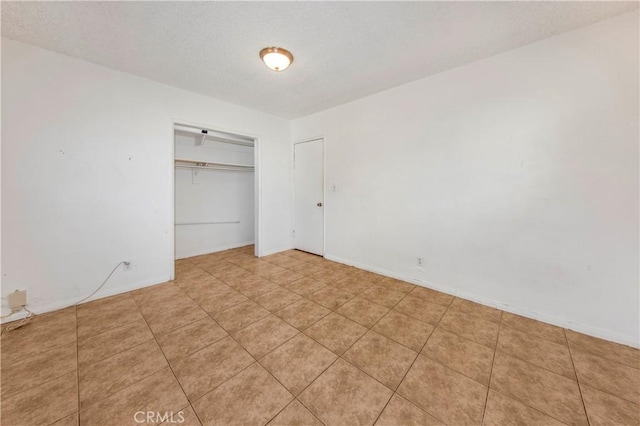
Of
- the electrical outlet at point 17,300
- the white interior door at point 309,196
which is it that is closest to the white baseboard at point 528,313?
the white interior door at point 309,196

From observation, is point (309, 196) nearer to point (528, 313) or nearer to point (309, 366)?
point (309, 366)

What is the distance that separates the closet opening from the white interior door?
Answer: 0.86 m

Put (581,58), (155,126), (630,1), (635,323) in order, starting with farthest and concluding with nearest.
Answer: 1. (155,126)
2. (581,58)
3. (635,323)
4. (630,1)

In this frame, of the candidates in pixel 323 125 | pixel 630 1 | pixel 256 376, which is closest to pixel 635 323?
pixel 630 1

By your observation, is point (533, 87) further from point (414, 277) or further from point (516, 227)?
point (414, 277)

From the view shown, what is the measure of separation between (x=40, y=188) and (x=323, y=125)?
12.2ft

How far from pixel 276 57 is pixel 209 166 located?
2.80 m

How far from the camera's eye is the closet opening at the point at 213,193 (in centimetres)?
410

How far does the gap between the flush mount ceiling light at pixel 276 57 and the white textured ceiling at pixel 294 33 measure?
2.3 inches

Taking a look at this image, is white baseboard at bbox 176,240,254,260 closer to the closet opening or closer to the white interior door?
the closet opening

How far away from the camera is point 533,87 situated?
2.15 m

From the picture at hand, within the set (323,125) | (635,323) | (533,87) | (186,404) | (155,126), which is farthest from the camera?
(323,125)

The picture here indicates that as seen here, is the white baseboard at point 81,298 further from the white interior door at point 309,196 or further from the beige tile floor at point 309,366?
the white interior door at point 309,196

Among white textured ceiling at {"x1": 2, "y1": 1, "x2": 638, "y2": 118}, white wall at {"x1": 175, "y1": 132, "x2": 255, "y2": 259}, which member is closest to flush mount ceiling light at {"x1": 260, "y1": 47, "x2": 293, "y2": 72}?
white textured ceiling at {"x1": 2, "y1": 1, "x2": 638, "y2": 118}
